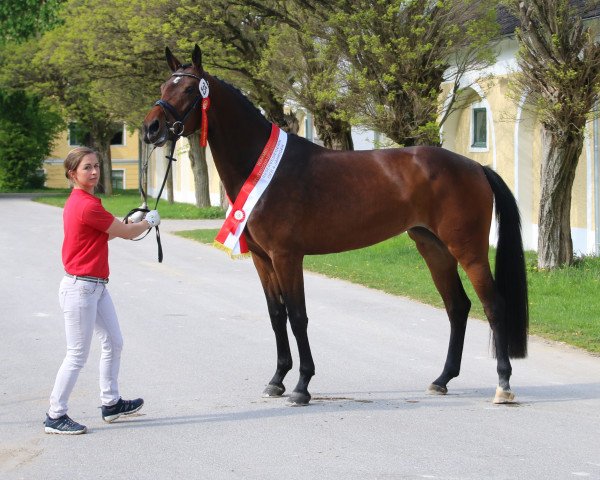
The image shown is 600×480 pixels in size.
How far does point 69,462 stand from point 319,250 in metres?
2.59

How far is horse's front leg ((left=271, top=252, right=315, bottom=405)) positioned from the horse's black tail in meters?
1.55

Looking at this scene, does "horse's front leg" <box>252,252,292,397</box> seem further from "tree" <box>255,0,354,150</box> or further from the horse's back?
"tree" <box>255,0,354,150</box>

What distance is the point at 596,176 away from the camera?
19016 millimetres

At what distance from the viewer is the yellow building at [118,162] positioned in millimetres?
70812

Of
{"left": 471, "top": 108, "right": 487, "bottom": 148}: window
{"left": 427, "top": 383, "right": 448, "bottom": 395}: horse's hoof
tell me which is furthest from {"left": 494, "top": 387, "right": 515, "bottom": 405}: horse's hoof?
{"left": 471, "top": 108, "right": 487, "bottom": 148}: window

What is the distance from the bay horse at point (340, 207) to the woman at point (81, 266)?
0.82m

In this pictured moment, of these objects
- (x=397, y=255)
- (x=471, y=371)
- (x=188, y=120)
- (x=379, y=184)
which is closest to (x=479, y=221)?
(x=379, y=184)

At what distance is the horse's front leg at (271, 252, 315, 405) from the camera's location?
25.4 ft

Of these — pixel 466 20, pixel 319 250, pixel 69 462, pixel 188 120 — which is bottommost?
pixel 69 462

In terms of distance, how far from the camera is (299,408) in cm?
766

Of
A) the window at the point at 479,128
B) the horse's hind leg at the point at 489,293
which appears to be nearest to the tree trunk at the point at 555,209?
the window at the point at 479,128

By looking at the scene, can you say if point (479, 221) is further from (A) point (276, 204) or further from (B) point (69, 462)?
(B) point (69, 462)

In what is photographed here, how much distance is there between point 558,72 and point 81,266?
9.77 meters

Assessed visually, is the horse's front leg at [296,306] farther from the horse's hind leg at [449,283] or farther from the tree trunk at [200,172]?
the tree trunk at [200,172]
